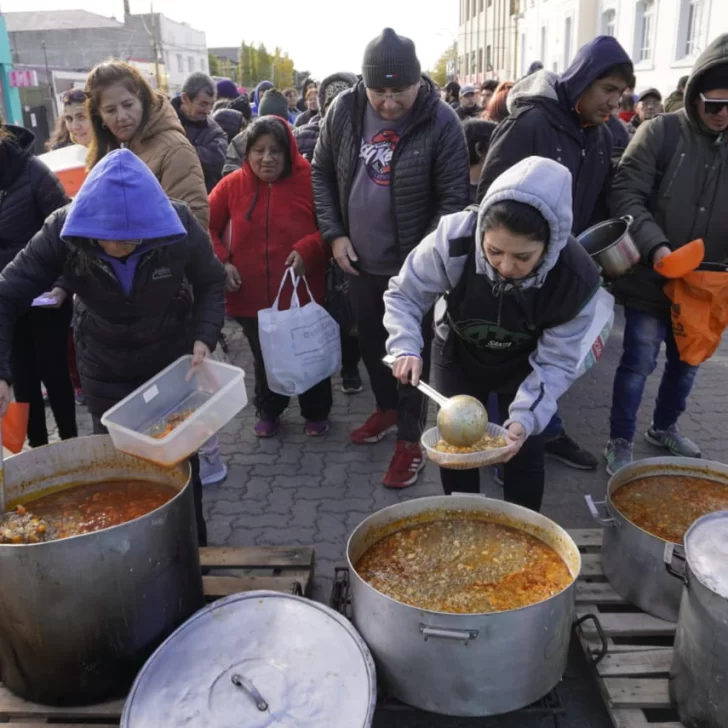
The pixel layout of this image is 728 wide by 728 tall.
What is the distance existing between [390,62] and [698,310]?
1991mm

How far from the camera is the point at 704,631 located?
194 centimetres

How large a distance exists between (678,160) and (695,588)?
231cm

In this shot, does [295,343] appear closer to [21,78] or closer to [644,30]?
[644,30]

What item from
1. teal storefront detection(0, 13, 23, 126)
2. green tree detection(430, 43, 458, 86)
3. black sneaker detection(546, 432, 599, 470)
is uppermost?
green tree detection(430, 43, 458, 86)

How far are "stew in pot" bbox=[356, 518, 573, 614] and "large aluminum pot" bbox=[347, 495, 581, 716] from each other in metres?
0.16

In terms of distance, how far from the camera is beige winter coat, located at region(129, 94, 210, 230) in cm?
353

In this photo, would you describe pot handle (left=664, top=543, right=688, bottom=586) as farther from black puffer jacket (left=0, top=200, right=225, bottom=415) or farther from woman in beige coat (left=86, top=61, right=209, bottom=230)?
woman in beige coat (left=86, top=61, right=209, bottom=230)

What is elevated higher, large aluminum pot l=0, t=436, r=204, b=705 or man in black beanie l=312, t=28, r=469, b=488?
man in black beanie l=312, t=28, r=469, b=488

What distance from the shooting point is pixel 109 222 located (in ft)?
7.48

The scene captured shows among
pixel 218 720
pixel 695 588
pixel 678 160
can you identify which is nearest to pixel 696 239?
pixel 678 160

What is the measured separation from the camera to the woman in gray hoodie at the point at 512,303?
7.28 ft

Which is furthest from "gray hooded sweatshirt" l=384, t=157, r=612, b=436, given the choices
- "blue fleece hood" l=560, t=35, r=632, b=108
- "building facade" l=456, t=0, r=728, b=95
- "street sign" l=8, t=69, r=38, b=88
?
"street sign" l=8, t=69, r=38, b=88

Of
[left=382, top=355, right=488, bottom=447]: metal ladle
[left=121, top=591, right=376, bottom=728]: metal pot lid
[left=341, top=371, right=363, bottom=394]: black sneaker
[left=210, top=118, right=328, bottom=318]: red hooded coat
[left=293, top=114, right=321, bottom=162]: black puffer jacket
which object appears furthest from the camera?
[left=293, top=114, right=321, bottom=162]: black puffer jacket

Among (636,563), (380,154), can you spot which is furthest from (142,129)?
(636,563)
